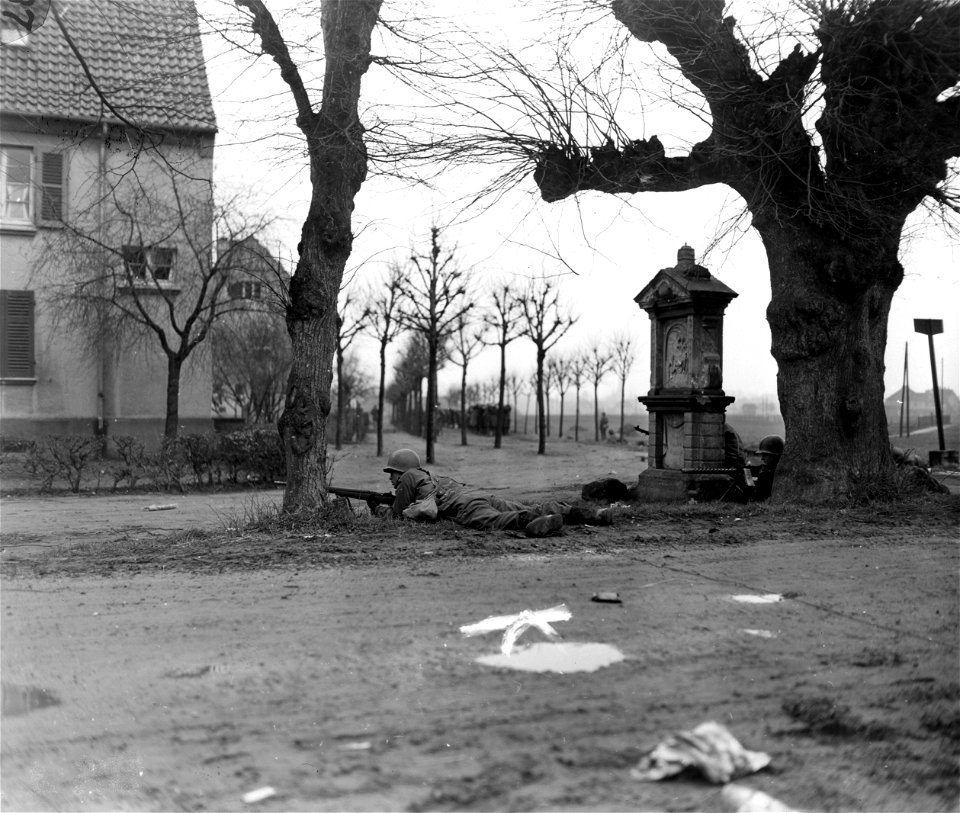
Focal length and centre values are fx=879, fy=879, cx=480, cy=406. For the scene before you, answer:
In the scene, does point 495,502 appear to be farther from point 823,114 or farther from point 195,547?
point 823,114

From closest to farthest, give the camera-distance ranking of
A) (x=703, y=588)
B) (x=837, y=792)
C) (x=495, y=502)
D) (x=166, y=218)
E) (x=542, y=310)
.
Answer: (x=837, y=792), (x=703, y=588), (x=495, y=502), (x=166, y=218), (x=542, y=310)

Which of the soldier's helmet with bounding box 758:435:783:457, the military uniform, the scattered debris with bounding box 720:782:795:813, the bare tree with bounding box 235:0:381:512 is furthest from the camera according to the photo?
the soldier's helmet with bounding box 758:435:783:457

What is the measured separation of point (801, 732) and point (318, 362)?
7.50 metres

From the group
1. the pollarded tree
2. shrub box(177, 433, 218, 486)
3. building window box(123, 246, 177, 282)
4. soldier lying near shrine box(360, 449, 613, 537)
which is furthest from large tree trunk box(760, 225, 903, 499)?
building window box(123, 246, 177, 282)

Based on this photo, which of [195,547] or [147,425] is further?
[147,425]

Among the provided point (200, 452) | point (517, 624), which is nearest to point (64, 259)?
point (200, 452)

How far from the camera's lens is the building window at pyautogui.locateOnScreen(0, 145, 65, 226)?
21938 millimetres

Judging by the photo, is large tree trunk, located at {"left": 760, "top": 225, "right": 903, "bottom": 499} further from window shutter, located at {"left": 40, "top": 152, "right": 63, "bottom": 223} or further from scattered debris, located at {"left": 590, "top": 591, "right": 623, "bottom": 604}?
window shutter, located at {"left": 40, "top": 152, "right": 63, "bottom": 223}

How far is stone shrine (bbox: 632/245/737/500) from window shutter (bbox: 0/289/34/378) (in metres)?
15.8

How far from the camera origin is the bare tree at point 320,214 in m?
10.0

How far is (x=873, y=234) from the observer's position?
11.9 m

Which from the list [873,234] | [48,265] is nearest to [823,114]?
[873,234]

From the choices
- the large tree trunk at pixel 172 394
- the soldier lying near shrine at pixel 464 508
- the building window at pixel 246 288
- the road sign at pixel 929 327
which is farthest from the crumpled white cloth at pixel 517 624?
the road sign at pixel 929 327

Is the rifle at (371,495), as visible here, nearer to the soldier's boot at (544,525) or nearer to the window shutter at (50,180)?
the soldier's boot at (544,525)
